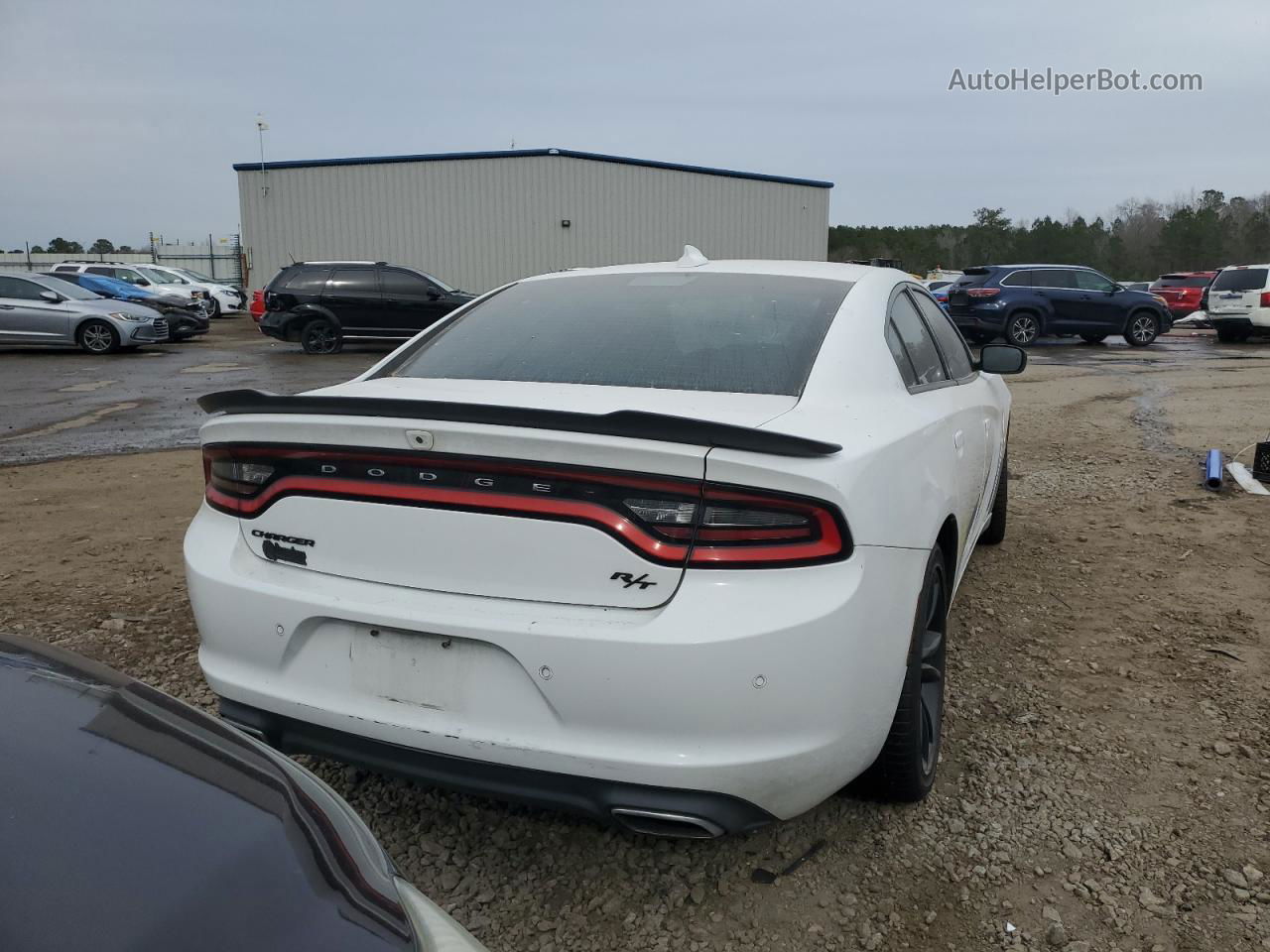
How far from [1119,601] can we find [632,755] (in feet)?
10.7

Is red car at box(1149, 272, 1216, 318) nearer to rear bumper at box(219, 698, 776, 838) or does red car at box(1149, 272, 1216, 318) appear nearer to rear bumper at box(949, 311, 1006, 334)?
rear bumper at box(949, 311, 1006, 334)

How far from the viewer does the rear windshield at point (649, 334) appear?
2779 millimetres

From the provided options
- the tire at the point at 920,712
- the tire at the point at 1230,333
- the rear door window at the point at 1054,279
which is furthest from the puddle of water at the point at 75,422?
the tire at the point at 1230,333

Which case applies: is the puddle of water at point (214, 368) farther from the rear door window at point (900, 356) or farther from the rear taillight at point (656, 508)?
the rear taillight at point (656, 508)

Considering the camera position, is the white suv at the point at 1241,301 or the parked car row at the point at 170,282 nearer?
the white suv at the point at 1241,301

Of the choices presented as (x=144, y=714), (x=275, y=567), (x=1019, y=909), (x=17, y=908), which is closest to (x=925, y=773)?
(x=1019, y=909)

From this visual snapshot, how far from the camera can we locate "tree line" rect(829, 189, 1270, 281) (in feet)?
207

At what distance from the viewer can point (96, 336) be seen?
60.0 feet

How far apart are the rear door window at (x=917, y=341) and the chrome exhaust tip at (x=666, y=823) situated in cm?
172

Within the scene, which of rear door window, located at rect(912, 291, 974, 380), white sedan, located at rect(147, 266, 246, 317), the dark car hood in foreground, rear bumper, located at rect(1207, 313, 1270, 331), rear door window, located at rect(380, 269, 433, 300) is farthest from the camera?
white sedan, located at rect(147, 266, 246, 317)

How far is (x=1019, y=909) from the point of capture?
244cm

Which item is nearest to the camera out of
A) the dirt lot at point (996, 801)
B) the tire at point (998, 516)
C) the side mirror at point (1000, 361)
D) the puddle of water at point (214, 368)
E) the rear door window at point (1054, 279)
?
the dirt lot at point (996, 801)

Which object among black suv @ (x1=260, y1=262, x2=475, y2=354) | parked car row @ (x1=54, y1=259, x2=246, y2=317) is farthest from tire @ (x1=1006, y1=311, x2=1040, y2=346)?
parked car row @ (x1=54, y1=259, x2=246, y2=317)

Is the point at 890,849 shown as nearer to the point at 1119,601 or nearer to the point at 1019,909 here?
the point at 1019,909
